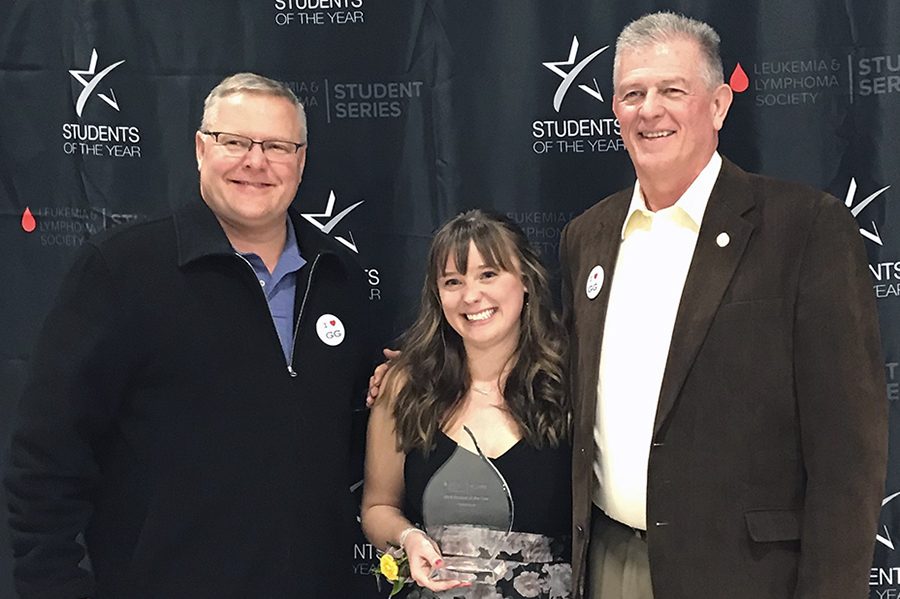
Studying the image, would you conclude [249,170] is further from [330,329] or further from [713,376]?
[713,376]

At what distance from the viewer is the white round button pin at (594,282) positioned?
7.43ft

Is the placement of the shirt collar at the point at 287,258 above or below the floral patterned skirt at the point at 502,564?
above

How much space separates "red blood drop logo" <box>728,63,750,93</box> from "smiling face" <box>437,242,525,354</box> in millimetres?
918

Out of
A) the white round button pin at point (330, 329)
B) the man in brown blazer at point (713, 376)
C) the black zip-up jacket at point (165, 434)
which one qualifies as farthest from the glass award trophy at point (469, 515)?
the white round button pin at point (330, 329)

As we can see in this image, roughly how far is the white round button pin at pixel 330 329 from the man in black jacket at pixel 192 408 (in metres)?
0.03

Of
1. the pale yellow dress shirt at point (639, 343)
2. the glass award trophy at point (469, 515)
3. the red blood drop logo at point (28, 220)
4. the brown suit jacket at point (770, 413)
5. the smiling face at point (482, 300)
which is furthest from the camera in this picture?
the red blood drop logo at point (28, 220)

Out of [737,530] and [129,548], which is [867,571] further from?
[129,548]

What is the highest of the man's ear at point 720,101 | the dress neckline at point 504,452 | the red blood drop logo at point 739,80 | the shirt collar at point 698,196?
the red blood drop logo at point 739,80

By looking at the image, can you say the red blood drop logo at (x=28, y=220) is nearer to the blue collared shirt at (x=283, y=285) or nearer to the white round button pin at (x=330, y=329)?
the blue collared shirt at (x=283, y=285)

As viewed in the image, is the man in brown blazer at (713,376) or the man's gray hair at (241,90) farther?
the man's gray hair at (241,90)

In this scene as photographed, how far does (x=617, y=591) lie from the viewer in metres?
2.24

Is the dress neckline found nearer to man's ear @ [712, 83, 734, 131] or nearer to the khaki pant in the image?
the khaki pant

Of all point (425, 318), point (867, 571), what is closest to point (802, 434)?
point (867, 571)

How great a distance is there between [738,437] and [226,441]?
1.14 metres
